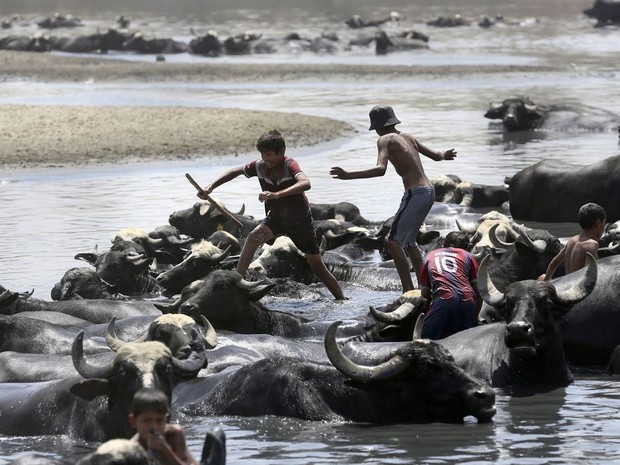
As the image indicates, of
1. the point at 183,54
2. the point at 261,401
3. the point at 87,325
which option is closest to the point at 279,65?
the point at 183,54

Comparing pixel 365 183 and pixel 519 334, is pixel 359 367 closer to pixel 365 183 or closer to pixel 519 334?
pixel 519 334

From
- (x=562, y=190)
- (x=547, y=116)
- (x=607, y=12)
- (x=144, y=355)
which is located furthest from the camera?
(x=607, y=12)

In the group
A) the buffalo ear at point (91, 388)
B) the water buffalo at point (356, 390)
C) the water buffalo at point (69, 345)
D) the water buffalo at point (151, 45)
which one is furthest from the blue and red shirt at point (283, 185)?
the water buffalo at point (151, 45)

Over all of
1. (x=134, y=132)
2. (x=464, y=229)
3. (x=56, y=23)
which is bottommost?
(x=56, y=23)

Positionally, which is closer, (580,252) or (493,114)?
(580,252)

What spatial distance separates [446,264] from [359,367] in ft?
8.01

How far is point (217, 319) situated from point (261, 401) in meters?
3.25

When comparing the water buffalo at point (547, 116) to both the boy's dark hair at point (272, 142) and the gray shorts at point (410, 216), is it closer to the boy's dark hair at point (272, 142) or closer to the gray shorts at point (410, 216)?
the gray shorts at point (410, 216)

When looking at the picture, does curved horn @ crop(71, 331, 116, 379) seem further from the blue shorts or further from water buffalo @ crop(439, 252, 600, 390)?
the blue shorts

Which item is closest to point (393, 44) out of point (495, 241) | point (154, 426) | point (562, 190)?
point (562, 190)

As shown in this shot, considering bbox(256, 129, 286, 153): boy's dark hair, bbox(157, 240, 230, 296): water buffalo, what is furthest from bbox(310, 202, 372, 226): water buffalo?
bbox(256, 129, 286, 153): boy's dark hair

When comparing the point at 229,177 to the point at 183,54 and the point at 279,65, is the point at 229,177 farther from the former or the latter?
the point at 183,54

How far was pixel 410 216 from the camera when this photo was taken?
602 inches

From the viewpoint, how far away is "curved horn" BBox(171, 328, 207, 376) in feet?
30.6
